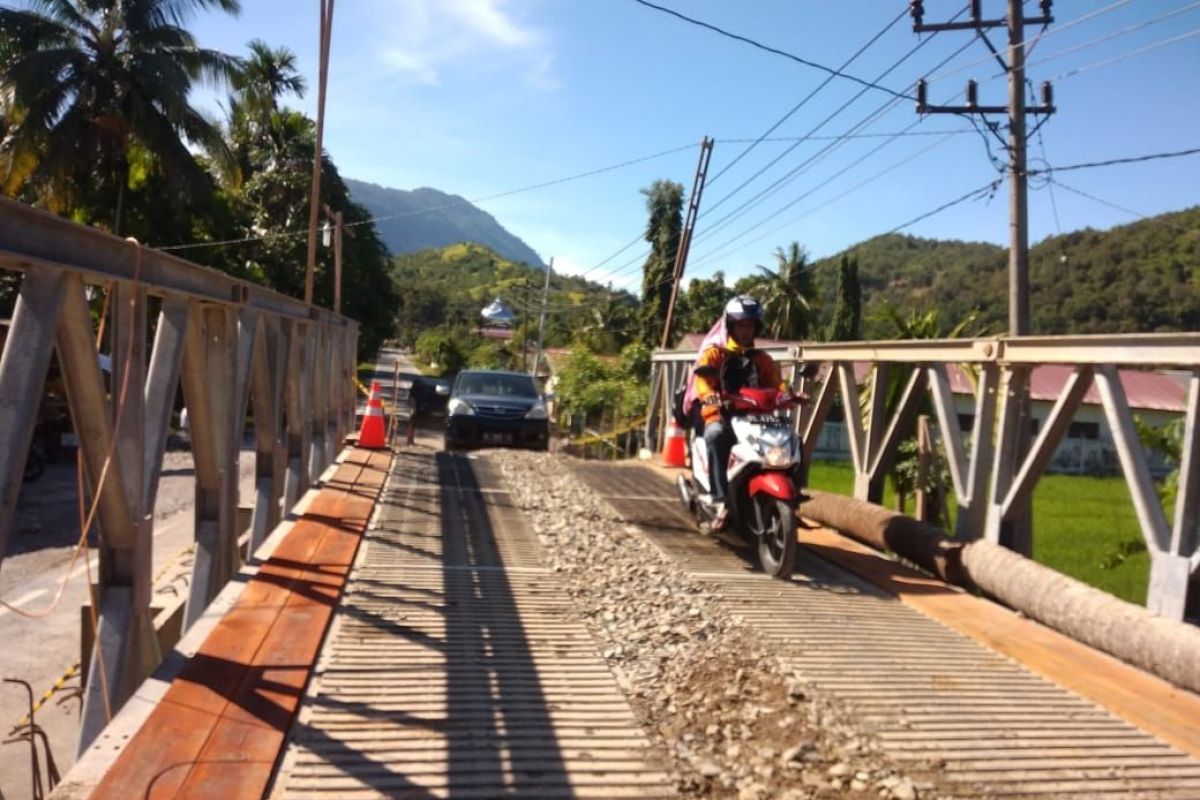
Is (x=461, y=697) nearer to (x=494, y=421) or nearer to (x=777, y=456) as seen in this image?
(x=777, y=456)

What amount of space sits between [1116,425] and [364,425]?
8733 millimetres

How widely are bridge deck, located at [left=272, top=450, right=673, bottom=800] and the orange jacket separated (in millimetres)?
1541

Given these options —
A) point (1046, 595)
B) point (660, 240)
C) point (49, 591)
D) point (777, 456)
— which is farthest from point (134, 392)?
point (660, 240)

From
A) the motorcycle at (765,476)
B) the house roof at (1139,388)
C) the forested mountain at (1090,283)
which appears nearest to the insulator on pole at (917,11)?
Answer: the forested mountain at (1090,283)

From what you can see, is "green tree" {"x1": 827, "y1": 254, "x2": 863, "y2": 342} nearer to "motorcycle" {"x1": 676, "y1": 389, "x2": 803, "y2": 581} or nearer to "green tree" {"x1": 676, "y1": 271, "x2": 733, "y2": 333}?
"green tree" {"x1": 676, "y1": 271, "x2": 733, "y2": 333}

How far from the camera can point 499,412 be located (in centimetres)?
1405

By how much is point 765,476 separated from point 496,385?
9.80m

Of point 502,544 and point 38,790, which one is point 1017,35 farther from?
point 38,790

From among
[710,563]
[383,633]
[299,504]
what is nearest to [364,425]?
[299,504]

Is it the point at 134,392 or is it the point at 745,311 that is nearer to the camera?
the point at 134,392

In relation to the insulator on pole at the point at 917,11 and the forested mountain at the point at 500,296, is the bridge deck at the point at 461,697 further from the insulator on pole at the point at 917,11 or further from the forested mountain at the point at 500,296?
the forested mountain at the point at 500,296

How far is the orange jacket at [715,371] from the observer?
6.22 meters

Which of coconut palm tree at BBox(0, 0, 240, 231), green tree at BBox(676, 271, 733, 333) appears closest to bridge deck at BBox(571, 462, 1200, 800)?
coconut palm tree at BBox(0, 0, 240, 231)

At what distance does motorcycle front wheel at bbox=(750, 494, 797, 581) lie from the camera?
17.7 ft
